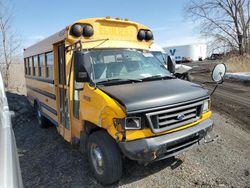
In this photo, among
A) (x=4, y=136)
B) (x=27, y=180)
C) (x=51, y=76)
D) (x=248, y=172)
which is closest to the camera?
(x=4, y=136)

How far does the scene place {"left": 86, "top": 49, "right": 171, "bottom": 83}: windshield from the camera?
425 centimetres

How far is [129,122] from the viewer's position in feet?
11.0

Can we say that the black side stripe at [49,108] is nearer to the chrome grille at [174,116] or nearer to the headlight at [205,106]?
the chrome grille at [174,116]

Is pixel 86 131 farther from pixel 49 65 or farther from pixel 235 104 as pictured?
pixel 235 104

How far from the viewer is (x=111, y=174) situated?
12.0 ft

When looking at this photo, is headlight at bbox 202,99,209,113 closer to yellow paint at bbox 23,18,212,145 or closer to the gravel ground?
yellow paint at bbox 23,18,212,145

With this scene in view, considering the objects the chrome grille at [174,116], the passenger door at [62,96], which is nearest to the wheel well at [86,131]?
the passenger door at [62,96]

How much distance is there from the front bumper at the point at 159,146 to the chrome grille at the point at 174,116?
0.12 metres

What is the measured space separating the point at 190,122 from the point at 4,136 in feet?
8.73

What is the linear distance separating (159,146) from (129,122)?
0.51 meters

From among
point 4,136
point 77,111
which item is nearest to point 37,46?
point 77,111

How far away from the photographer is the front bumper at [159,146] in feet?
10.9

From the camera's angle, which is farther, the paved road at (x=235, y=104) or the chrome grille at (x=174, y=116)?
the paved road at (x=235, y=104)

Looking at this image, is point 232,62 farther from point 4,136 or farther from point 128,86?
point 4,136
